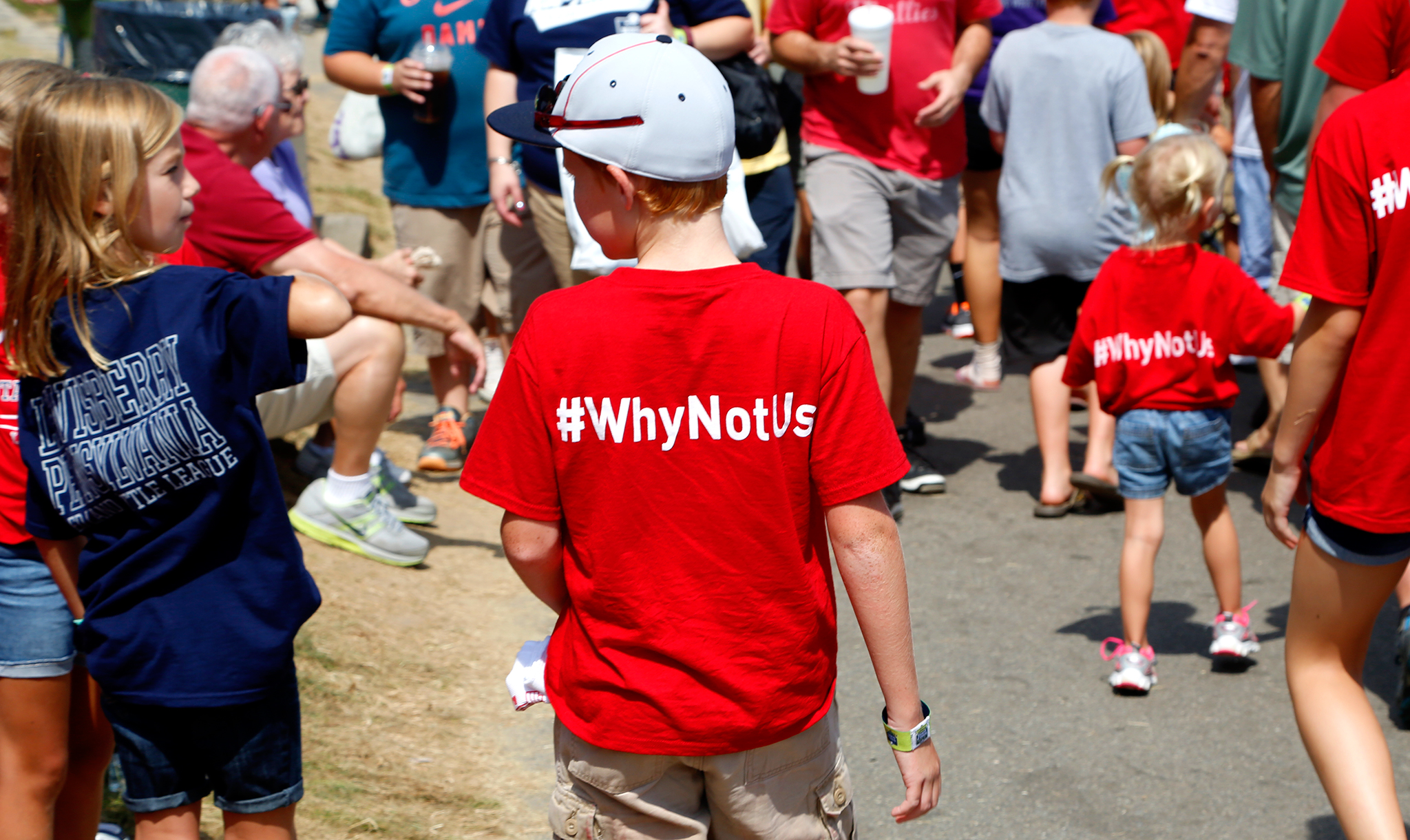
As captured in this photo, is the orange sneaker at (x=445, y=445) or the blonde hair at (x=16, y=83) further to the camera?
the orange sneaker at (x=445, y=445)

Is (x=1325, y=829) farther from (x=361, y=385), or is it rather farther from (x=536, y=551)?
(x=361, y=385)

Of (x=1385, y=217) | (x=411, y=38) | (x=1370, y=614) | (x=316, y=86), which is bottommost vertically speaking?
(x=316, y=86)

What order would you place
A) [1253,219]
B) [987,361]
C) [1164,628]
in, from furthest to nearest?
[987,361]
[1253,219]
[1164,628]

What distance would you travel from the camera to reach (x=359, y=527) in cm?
476

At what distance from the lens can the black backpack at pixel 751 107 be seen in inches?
191

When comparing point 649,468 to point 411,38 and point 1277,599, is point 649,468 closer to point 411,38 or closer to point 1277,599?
point 1277,599

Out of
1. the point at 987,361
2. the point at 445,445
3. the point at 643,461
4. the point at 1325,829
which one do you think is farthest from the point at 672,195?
the point at 987,361

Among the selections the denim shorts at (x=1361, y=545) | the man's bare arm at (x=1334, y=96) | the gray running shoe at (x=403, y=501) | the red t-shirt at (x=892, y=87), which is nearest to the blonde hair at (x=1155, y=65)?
the red t-shirt at (x=892, y=87)

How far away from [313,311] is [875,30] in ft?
10.8

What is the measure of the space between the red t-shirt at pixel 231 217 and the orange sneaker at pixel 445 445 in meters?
1.67

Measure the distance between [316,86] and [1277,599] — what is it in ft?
39.5

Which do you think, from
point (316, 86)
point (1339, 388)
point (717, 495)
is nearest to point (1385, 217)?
point (1339, 388)

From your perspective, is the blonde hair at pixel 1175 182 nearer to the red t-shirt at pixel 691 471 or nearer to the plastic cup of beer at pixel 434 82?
the red t-shirt at pixel 691 471

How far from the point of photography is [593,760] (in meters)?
2.02
